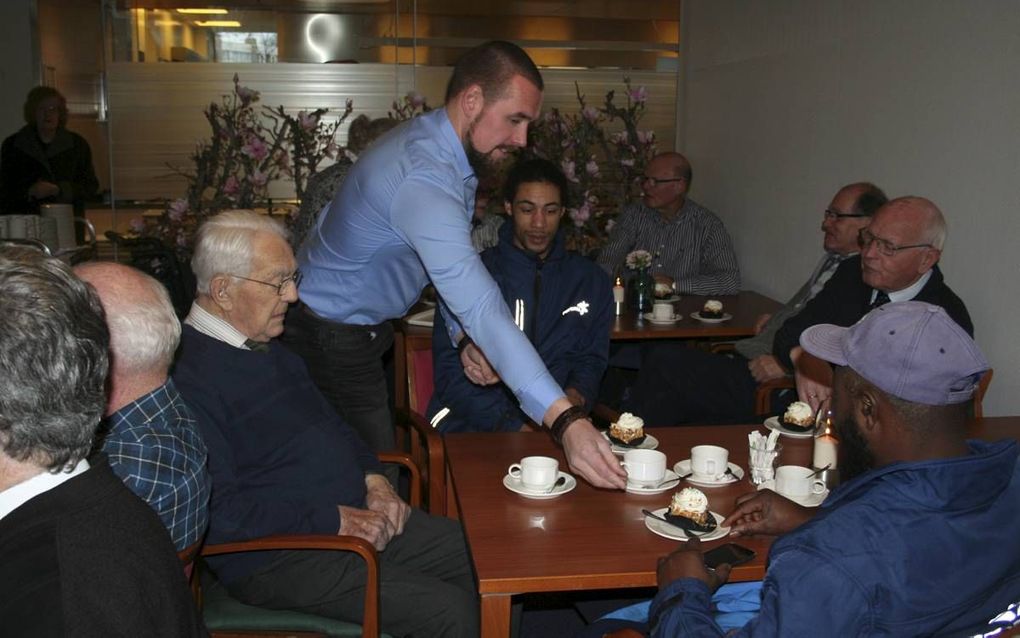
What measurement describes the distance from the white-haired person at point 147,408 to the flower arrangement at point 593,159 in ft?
13.1

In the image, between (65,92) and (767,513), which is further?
(65,92)

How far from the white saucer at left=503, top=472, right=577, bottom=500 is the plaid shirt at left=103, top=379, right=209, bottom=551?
27.5 inches

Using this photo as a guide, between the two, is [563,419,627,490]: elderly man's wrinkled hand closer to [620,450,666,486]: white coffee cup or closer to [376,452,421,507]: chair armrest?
[620,450,666,486]: white coffee cup

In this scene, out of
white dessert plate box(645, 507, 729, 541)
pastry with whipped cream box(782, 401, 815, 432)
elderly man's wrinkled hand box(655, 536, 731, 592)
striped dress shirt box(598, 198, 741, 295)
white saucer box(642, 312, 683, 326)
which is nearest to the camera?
elderly man's wrinkled hand box(655, 536, 731, 592)

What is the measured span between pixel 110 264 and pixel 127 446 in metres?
0.40

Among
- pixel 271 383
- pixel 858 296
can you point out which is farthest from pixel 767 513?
pixel 858 296

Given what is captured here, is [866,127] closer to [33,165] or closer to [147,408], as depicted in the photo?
[147,408]

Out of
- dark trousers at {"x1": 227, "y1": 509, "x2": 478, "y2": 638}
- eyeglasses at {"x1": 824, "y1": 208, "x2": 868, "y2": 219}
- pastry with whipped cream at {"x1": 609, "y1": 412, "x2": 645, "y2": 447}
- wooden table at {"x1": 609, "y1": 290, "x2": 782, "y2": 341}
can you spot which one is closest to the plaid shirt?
dark trousers at {"x1": 227, "y1": 509, "x2": 478, "y2": 638}

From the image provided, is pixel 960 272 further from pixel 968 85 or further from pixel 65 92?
pixel 65 92

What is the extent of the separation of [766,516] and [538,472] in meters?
0.53

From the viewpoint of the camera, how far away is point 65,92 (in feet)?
23.1

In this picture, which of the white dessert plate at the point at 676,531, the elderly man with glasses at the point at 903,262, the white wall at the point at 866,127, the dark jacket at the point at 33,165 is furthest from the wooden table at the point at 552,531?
the dark jacket at the point at 33,165

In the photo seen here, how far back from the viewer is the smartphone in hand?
1938 mm

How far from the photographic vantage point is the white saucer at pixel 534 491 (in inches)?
89.1
